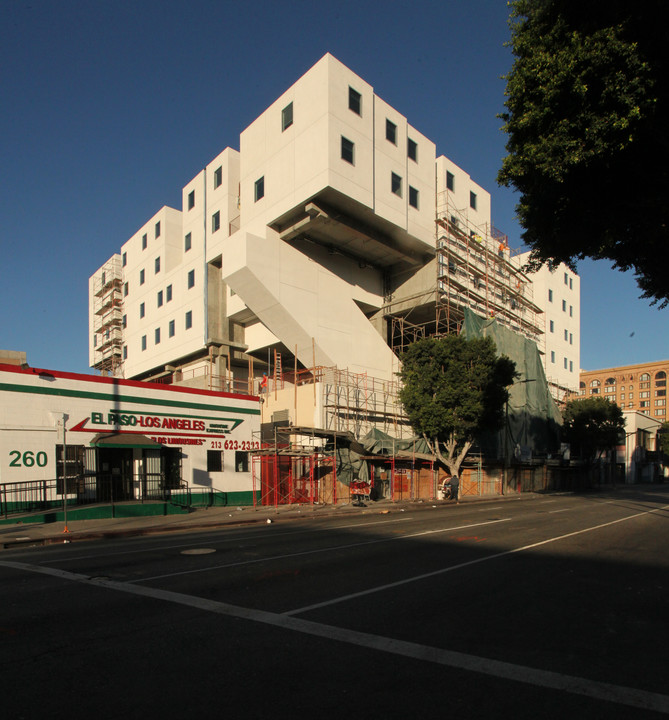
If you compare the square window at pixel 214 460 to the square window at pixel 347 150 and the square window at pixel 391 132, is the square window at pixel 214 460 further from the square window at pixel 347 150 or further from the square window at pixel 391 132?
the square window at pixel 391 132

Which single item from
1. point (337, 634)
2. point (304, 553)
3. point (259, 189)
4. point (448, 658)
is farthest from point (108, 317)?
point (448, 658)

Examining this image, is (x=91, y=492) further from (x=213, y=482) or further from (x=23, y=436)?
(x=213, y=482)

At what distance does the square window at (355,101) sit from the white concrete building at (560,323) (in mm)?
26301

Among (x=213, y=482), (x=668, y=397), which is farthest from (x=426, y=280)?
(x=668, y=397)

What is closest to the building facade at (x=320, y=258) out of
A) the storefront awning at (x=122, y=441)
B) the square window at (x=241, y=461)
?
the square window at (x=241, y=461)

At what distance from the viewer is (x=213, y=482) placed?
2525 cm

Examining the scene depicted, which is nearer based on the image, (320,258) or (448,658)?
(448,658)

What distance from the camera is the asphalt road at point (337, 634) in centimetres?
418

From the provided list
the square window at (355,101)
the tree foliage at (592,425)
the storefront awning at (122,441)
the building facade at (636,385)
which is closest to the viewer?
the storefront awning at (122,441)

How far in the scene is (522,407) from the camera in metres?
45.4

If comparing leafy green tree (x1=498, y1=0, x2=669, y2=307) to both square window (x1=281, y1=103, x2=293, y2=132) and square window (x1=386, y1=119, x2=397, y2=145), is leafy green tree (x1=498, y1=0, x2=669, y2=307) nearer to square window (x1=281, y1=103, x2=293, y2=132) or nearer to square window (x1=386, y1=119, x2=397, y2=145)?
square window (x1=281, y1=103, x2=293, y2=132)

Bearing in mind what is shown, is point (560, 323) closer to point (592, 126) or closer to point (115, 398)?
point (115, 398)

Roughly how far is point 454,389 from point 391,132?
59.5 feet

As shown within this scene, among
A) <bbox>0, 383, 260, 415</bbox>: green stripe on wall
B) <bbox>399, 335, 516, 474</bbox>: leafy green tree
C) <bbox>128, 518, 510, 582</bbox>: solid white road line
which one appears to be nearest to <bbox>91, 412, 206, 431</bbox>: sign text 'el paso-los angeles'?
<bbox>0, 383, 260, 415</bbox>: green stripe on wall
